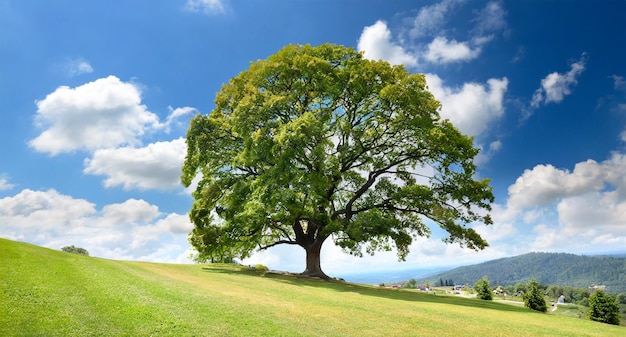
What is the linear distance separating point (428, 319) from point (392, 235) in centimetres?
1525

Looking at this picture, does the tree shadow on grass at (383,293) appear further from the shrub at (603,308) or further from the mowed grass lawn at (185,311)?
the shrub at (603,308)

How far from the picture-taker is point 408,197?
32656 mm

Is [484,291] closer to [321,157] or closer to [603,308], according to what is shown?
[603,308]

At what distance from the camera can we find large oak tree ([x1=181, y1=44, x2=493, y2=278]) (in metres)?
31.1

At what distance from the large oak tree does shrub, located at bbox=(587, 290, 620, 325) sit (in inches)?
338

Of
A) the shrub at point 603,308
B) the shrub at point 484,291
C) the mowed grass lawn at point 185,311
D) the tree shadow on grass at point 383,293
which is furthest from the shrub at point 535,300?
the mowed grass lawn at point 185,311

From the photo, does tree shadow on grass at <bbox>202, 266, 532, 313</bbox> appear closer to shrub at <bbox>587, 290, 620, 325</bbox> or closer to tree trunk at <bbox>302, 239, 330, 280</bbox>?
tree trunk at <bbox>302, 239, 330, 280</bbox>

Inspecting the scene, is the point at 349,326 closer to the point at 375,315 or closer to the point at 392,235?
the point at 375,315

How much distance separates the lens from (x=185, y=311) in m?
15.5

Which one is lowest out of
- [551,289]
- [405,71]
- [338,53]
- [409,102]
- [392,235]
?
[551,289]

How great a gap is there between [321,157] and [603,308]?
22941 millimetres

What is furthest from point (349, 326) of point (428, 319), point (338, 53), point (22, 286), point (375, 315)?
point (338, 53)

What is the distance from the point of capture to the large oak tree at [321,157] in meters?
31.1

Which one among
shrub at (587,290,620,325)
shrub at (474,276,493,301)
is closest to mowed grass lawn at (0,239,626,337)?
shrub at (587,290,620,325)
